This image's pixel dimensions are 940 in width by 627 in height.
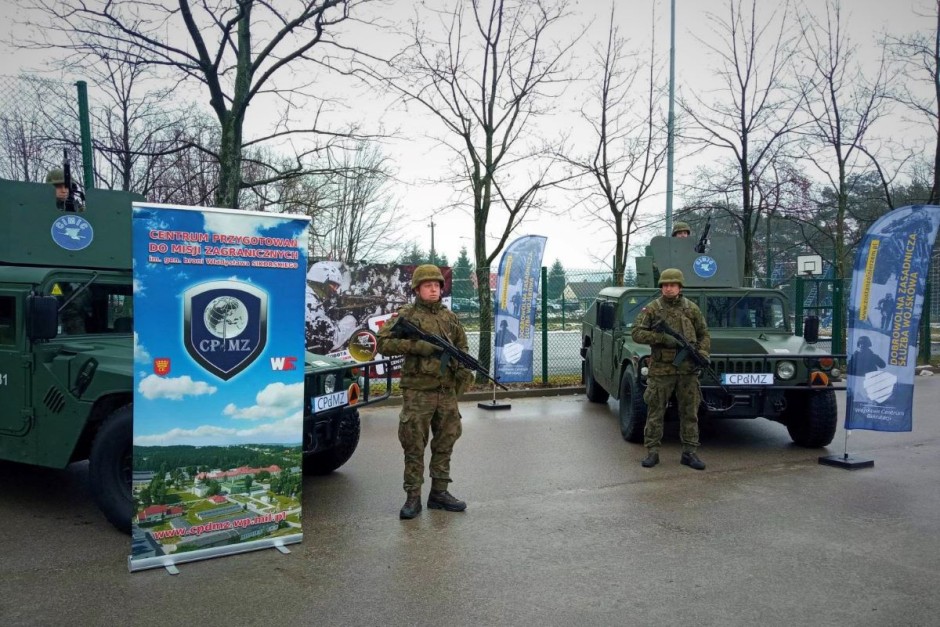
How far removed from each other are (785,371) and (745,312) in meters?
1.48

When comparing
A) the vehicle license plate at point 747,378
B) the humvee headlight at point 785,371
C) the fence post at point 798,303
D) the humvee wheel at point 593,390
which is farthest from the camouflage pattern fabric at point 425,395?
the fence post at point 798,303

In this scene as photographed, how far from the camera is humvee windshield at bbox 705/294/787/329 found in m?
8.38

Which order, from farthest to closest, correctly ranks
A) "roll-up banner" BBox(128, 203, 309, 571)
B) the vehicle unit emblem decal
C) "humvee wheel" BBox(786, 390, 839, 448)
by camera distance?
"humvee wheel" BBox(786, 390, 839, 448), the vehicle unit emblem decal, "roll-up banner" BBox(128, 203, 309, 571)

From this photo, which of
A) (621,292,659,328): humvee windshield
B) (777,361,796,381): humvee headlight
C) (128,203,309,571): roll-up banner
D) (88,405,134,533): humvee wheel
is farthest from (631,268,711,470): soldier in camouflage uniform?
(88,405,134,533): humvee wheel

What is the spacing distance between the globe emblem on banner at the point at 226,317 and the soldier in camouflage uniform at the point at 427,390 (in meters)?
1.07

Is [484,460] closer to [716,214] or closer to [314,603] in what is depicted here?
[314,603]

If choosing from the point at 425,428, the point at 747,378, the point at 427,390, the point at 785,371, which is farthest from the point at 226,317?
the point at 785,371

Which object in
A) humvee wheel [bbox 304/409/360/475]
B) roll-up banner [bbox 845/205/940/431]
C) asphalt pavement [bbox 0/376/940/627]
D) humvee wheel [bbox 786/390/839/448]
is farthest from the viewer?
humvee wheel [bbox 786/390/839/448]

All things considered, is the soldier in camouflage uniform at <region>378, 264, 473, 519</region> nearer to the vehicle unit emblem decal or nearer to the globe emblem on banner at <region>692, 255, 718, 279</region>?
the vehicle unit emblem decal

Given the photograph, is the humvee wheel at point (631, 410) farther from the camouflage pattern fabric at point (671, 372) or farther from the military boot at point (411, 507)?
the military boot at point (411, 507)

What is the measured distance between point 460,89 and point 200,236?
26.4ft

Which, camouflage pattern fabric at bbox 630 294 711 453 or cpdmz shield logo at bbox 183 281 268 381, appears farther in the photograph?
camouflage pattern fabric at bbox 630 294 711 453

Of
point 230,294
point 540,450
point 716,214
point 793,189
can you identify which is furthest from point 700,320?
point 716,214

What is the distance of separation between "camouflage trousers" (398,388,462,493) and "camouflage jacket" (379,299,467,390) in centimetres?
7
